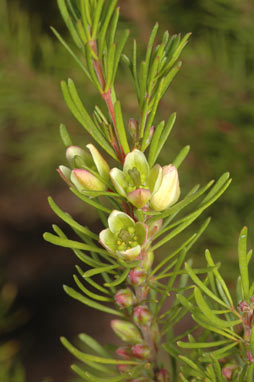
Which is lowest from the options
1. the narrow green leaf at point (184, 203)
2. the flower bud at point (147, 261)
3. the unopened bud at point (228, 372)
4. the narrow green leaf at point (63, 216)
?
the unopened bud at point (228, 372)

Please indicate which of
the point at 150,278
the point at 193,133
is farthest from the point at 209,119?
the point at 150,278

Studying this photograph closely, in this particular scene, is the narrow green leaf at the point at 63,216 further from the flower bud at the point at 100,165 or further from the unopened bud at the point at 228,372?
the unopened bud at the point at 228,372

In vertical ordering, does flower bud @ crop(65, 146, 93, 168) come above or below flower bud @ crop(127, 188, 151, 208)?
above

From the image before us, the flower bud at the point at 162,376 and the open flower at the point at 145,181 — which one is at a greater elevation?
the open flower at the point at 145,181

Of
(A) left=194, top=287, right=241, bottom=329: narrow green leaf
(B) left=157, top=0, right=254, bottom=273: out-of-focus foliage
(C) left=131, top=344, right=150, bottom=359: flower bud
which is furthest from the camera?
Result: (B) left=157, top=0, right=254, bottom=273: out-of-focus foliage

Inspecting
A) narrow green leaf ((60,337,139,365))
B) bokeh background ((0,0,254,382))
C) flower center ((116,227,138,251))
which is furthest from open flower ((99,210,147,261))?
bokeh background ((0,0,254,382))

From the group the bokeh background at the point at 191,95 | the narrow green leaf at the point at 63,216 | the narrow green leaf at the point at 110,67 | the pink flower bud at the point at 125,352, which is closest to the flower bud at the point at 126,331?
the pink flower bud at the point at 125,352

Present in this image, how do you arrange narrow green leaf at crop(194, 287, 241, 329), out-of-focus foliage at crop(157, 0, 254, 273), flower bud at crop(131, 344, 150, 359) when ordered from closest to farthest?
1. narrow green leaf at crop(194, 287, 241, 329)
2. flower bud at crop(131, 344, 150, 359)
3. out-of-focus foliage at crop(157, 0, 254, 273)

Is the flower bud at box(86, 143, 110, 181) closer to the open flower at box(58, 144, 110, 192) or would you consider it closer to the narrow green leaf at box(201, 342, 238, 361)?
the open flower at box(58, 144, 110, 192)
